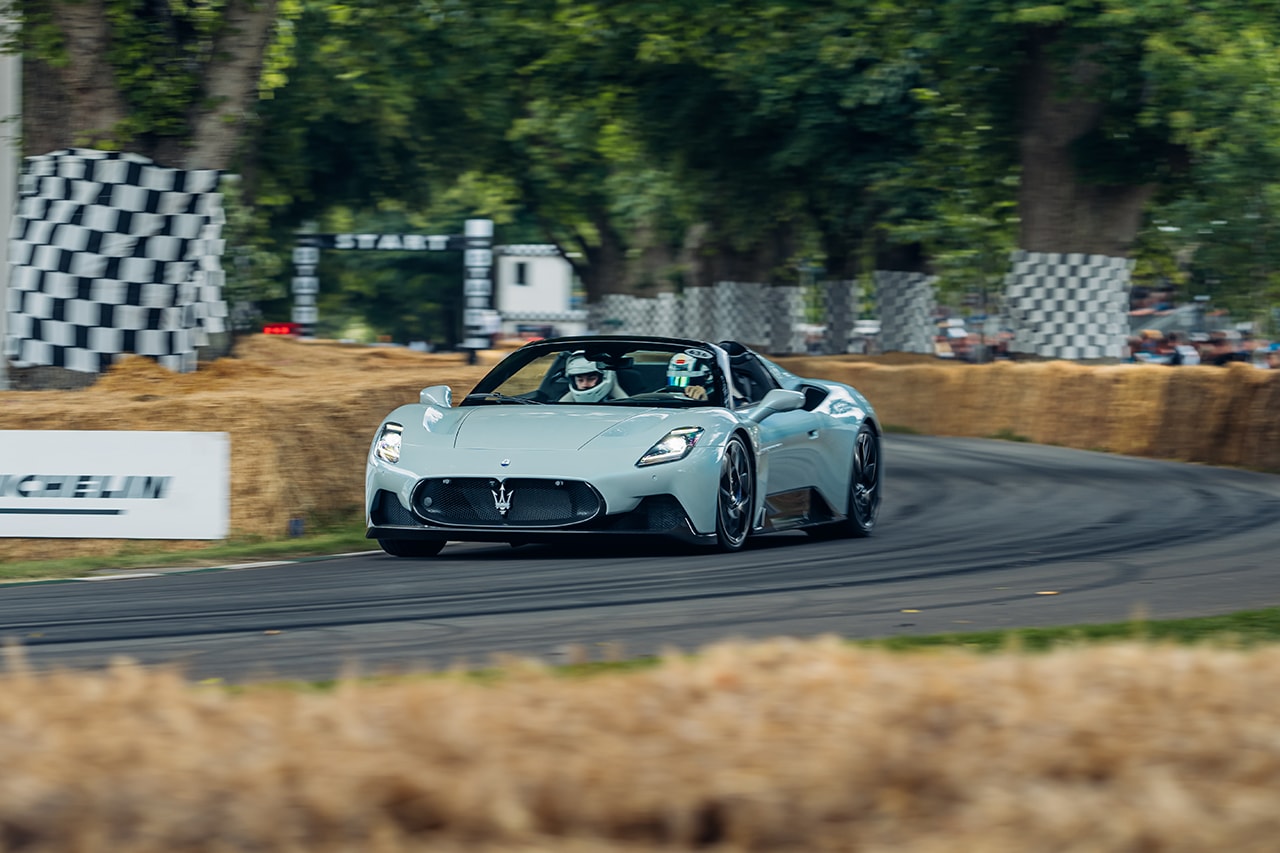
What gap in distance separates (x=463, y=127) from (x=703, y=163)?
231 inches

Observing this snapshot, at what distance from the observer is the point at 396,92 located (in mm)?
30281

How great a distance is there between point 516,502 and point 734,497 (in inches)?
49.6

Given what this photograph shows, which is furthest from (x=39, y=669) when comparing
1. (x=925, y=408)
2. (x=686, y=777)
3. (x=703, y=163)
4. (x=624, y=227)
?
(x=624, y=227)

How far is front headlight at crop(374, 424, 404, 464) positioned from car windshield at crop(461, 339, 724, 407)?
2.37 ft

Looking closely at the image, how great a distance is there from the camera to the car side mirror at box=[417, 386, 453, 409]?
10820 mm

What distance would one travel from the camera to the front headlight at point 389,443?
10.3 meters

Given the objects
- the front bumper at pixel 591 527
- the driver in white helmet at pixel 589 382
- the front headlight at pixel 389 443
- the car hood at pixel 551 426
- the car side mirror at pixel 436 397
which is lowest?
the front bumper at pixel 591 527

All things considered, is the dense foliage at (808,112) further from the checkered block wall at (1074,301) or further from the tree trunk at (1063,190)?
the checkered block wall at (1074,301)

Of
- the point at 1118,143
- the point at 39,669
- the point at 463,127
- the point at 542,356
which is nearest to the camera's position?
the point at 39,669

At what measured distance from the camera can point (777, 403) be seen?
10852 mm

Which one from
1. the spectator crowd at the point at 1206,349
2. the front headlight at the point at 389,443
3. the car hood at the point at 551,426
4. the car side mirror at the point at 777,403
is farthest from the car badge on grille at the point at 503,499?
the spectator crowd at the point at 1206,349

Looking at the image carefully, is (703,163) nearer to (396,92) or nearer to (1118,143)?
(396,92)

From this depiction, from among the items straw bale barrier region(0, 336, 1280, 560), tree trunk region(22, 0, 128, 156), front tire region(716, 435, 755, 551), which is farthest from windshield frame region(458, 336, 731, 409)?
tree trunk region(22, 0, 128, 156)

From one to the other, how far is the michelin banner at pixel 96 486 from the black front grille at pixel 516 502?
71.1 inches
